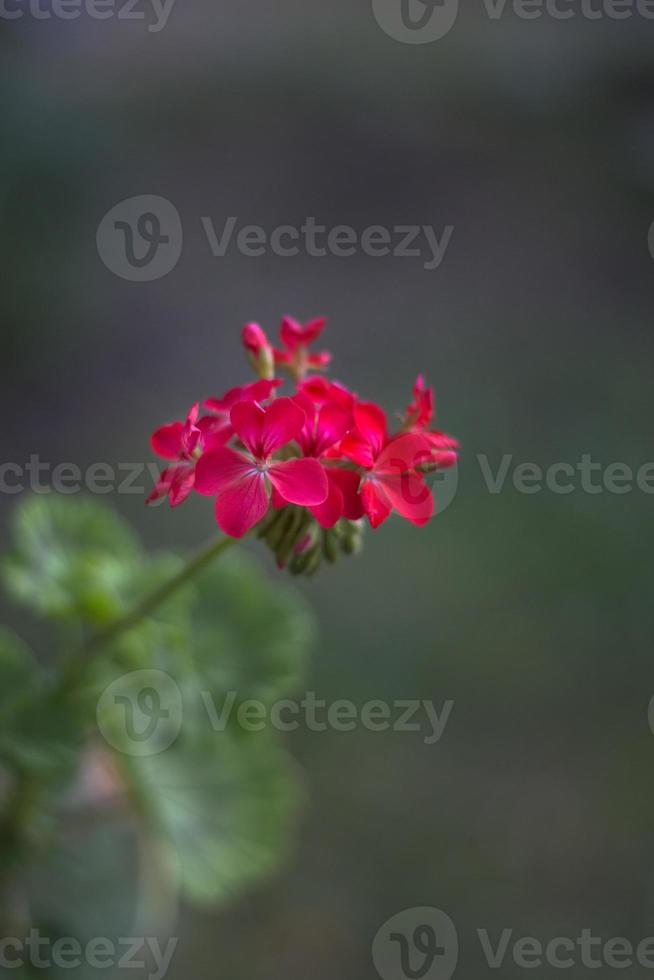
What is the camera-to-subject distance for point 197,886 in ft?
3.49

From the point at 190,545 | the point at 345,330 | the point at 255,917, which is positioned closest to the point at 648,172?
the point at 345,330

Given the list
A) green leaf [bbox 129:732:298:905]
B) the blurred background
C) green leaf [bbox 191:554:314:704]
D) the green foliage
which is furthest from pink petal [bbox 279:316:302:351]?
the blurred background

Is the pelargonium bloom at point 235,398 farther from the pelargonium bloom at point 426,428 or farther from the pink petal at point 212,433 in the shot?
the pelargonium bloom at point 426,428

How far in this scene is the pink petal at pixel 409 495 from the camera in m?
0.68

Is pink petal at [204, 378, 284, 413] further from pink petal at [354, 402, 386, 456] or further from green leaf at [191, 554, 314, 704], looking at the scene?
green leaf at [191, 554, 314, 704]

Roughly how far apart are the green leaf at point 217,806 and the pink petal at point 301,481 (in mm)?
503

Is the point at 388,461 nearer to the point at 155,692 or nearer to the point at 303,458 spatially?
the point at 303,458

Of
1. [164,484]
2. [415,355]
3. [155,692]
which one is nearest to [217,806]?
[155,692]

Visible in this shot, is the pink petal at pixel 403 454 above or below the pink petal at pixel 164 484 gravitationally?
above

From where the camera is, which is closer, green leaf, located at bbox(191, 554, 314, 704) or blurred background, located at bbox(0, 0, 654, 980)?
green leaf, located at bbox(191, 554, 314, 704)

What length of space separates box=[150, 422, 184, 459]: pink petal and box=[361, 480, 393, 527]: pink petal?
0.45 ft

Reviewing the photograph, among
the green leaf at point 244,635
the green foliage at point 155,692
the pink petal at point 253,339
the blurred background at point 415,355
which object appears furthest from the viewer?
the blurred background at point 415,355

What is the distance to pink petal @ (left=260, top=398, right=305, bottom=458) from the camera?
2.14ft

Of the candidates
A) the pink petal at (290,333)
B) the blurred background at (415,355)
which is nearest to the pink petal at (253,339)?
the pink petal at (290,333)
